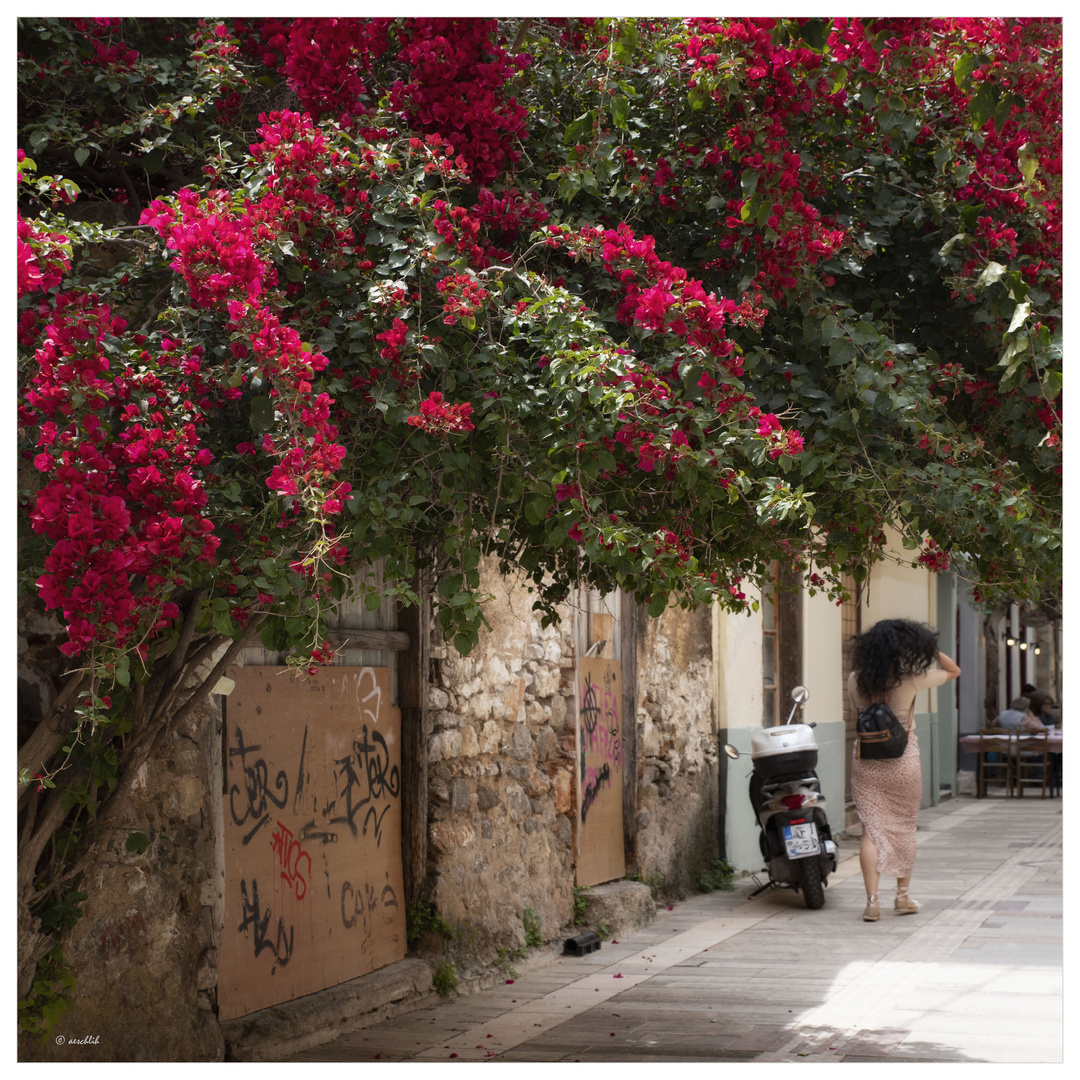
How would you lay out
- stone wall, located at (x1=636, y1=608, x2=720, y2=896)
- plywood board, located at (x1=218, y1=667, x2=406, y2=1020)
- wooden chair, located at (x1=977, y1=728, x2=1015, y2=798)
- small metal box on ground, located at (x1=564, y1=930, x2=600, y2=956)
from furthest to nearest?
wooden chair, located at (x1=977, y1=728, x2=1015, y2=798) < stone wall, located at (x1=636, y1=608, x2=720, y2=896) < small metal box on ground, located at (x1=564, y1=930, x2=600, y2=956) < plywood board, located at (x1=218, y1=667, x2=406, y2=1020)

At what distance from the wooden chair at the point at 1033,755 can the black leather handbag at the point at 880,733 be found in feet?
32.7

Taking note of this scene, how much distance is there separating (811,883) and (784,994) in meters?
2.43

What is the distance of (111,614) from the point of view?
3137 mm

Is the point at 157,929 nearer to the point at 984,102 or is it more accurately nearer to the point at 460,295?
the point at 460,295

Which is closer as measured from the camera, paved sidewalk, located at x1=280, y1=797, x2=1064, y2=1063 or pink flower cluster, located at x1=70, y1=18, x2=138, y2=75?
pink flower cluster, located at x1=70, y1=18, x2=138, y2=75

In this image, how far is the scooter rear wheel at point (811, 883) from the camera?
8.80 metres

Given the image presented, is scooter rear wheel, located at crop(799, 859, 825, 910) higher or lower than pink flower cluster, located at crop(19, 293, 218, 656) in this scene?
lower

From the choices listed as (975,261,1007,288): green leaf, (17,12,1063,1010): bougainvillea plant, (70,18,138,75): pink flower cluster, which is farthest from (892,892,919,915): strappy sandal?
(70,18,138,75): pink flower cluster

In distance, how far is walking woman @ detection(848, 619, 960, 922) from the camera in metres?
8.23

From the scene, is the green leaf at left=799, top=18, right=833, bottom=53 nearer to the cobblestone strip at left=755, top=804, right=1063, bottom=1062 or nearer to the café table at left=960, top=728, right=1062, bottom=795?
the cobblestone strip at left=755, top=804, right=1063, bottom=1062

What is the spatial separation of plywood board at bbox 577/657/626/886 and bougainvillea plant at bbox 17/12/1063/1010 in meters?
3.51

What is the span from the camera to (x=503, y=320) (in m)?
3.80

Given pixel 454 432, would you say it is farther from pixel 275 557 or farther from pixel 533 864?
pixel 533 864

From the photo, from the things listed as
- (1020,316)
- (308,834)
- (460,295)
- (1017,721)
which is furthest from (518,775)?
(1017,721)
